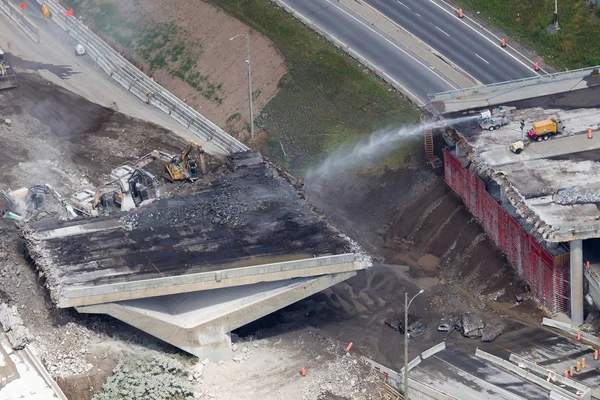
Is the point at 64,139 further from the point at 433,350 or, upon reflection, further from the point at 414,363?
the point at 414,363

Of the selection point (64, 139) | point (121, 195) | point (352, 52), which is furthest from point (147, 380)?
point (352, 52)

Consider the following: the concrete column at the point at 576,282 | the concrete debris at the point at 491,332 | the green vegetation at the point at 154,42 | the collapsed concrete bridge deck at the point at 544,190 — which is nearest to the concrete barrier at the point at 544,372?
the concrete debris at the point at 491,332

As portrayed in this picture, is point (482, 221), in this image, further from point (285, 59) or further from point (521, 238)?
point (285, 59)

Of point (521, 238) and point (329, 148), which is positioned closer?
point (521, 238)

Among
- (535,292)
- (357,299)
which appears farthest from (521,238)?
(357,299)

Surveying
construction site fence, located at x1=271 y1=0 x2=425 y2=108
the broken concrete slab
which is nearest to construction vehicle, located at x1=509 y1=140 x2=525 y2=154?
the broken concrete slab

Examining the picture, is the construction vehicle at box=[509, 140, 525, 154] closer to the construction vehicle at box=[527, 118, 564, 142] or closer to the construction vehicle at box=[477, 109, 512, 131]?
the construction vehicle at box=[527, 118, 564, 142]
